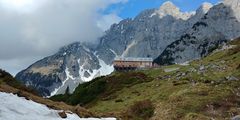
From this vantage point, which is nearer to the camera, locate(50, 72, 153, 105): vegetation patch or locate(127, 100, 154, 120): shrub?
locate(127, 100, 154, 120): shrub

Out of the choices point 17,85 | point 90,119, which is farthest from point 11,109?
point 17,85

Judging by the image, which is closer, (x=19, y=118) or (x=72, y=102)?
(x=19, y=118)

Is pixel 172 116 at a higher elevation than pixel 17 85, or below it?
below

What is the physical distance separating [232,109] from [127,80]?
3077 inches

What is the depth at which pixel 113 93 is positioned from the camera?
361 feet

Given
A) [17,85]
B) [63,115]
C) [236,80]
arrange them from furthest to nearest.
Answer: [236,80] → [17,85] → [63,115]

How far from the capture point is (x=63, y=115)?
113 ft

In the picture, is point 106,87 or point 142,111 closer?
point 142,111

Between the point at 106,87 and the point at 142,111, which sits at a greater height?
the point at 106,87

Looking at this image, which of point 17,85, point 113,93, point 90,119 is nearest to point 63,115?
point 90,119

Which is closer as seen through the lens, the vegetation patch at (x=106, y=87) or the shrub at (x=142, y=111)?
the shrub at (x=142, y=111)

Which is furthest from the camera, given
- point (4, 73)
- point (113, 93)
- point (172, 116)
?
point (113, 93)

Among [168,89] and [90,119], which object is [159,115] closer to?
[90,119]

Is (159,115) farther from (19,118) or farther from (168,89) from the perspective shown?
(168,89)
